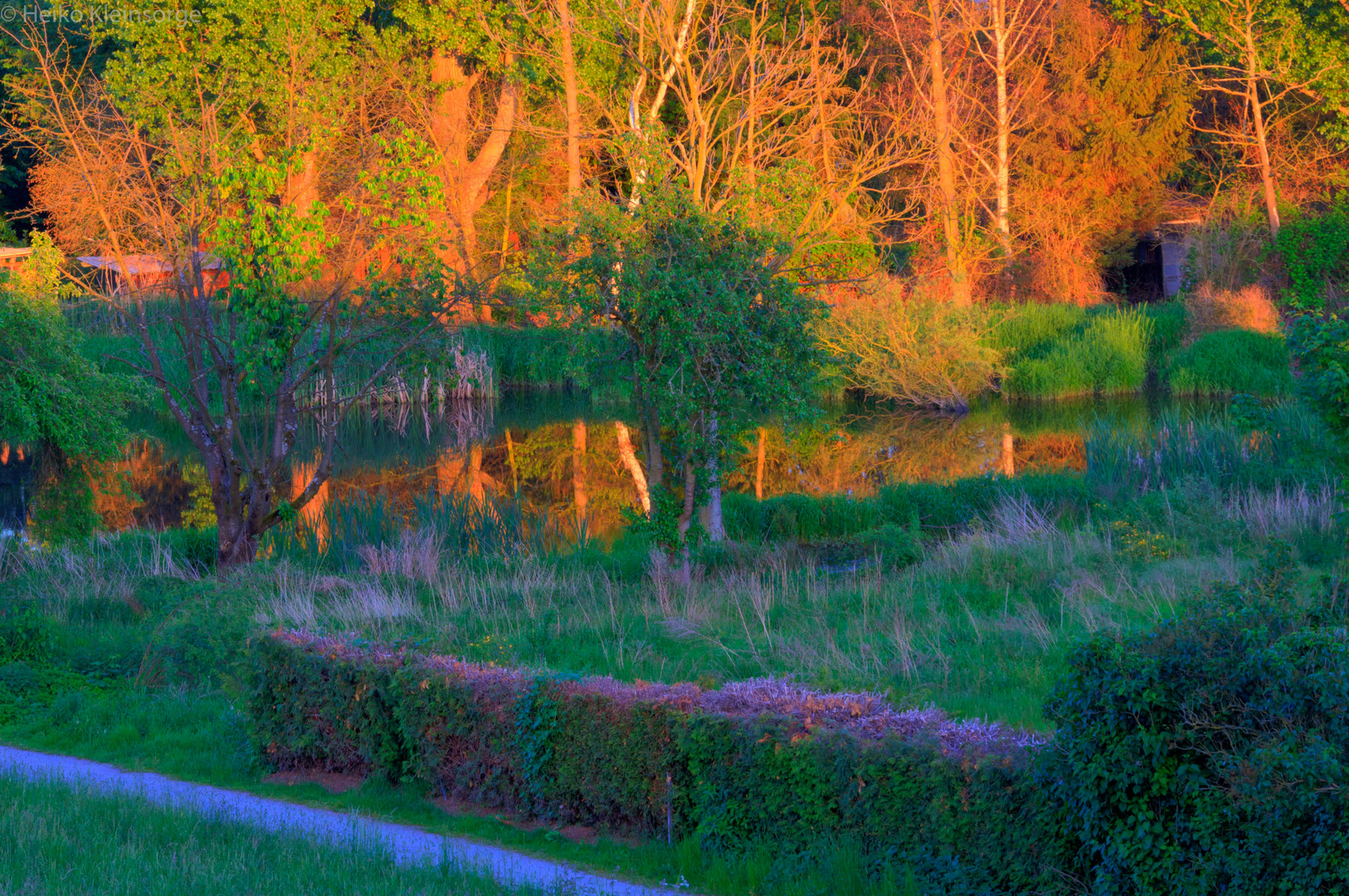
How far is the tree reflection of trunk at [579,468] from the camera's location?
20.9 metres

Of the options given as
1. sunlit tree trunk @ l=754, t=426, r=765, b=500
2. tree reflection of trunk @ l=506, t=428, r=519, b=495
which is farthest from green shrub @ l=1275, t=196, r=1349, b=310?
tree reflection of trunk @ l=506, t=428, r=519, b=495

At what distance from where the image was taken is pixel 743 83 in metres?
27.0

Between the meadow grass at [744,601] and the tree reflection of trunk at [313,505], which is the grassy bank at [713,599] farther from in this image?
the tree reflection of trunk at [313,505]

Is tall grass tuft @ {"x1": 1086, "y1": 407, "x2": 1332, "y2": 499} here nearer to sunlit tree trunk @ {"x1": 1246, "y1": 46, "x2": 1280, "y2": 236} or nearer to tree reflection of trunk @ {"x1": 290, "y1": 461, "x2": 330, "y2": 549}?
tree reflection of trunk @ {"x1": 290, "y1": 461, "x2": 330, "y2": 549}

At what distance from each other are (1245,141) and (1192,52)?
5979 millimetres

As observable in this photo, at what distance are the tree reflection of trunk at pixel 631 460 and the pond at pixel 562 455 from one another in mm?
228

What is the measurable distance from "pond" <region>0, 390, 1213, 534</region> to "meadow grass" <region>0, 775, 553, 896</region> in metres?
11.2

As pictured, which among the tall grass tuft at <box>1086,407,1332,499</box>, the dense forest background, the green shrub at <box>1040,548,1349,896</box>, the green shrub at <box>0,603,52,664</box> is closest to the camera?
the green shrub at <box>1040,548,1349,896</box>

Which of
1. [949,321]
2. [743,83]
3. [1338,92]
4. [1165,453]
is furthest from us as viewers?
[1338,92]

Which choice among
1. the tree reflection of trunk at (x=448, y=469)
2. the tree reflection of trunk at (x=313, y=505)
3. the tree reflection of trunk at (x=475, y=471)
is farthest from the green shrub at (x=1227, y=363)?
the tree reflection of trunk at (x=313, y=505)

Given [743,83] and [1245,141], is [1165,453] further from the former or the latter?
[1245,141]

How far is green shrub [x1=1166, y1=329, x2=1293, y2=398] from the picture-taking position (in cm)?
3128

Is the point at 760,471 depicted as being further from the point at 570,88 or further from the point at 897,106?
the point at 897,106

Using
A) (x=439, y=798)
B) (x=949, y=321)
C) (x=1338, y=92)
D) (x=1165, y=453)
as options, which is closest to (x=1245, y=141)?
(x=1338, y=92)
